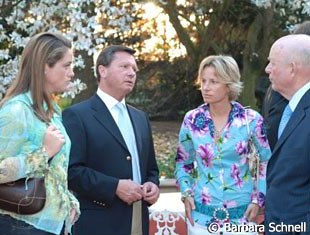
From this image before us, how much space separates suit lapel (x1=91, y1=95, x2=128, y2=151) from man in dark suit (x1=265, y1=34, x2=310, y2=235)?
103cm

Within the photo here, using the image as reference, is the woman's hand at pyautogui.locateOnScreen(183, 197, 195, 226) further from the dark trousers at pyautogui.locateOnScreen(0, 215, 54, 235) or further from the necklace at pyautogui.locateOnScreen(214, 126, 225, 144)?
the dark trousers at pyautogui.locateOnScreen(0, 215, 54, 235)

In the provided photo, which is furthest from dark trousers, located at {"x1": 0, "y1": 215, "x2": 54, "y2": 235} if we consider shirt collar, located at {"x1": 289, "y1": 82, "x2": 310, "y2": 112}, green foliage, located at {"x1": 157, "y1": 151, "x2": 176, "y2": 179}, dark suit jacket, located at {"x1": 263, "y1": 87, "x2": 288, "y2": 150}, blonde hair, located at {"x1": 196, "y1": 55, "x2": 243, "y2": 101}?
green foliage, located at {"x1": 157, "y1": 151, "x2": 176, "y2": 179}

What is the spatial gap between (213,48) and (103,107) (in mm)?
7225

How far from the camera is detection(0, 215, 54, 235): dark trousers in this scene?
10.1 ft

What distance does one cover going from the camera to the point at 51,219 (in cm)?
315

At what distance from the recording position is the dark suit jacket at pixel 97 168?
3.88m

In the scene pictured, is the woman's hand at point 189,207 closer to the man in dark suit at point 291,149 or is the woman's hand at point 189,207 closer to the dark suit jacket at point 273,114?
the dark suit jacket at point 273,114

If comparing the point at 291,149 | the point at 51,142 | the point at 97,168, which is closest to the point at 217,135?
the point at 97,168

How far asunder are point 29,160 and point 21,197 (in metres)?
0.17

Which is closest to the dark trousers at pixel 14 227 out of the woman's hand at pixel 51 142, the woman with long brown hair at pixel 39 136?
the woman with long brown hair at pixel 39 136

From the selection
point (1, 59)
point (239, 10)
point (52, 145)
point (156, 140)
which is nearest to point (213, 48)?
point (239, 10)

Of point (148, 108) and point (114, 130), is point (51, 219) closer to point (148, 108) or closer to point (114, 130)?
point (114, 130)

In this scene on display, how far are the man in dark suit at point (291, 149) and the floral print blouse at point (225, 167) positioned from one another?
509 millimetres

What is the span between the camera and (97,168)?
156 inches
